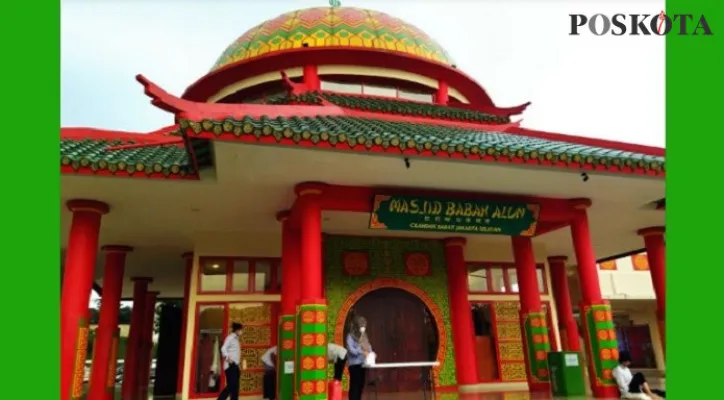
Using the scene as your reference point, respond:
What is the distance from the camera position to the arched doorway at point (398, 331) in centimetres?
1153

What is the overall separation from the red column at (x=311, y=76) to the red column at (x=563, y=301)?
310 inches

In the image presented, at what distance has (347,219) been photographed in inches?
428

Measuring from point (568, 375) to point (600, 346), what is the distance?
0.80m

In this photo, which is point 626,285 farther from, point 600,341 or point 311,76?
point 311,76

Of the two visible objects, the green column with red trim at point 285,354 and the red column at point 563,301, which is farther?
the red column at point 563,301

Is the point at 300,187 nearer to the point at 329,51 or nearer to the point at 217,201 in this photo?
the point at 217,201

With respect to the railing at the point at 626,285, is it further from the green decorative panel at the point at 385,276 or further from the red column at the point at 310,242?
the red column at the point at 310,242

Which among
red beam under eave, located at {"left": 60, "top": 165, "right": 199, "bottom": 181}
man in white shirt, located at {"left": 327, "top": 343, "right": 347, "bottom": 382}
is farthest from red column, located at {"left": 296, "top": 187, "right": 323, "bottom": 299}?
red beam under eave, located at {"left": 60, "top": 165, "right": 199, "bottom": 181}

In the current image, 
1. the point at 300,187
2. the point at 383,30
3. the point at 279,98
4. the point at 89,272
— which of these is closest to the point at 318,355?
the point at 300,187

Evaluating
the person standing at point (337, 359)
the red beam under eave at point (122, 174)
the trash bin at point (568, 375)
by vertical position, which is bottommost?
the trash bin at point (568, 375)

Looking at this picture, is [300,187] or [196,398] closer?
[300,187]

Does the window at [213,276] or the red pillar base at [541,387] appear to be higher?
the window at [213,276]

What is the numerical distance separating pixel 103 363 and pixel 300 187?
6.47 m

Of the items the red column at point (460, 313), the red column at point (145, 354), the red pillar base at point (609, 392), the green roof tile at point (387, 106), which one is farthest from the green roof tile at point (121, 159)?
the red column at point (145, 354)
